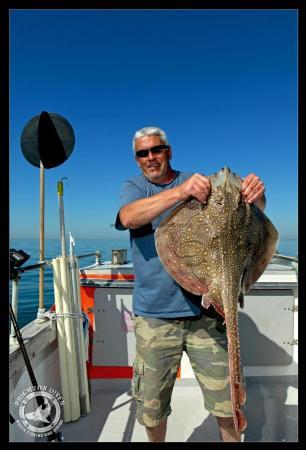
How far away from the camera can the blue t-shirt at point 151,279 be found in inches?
95.3

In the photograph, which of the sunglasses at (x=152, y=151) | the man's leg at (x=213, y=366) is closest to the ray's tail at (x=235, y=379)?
the man's leg at (x=213, y=366)

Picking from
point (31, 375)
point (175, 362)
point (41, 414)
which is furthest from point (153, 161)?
point (41, 414)

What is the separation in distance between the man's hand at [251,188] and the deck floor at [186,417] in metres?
2.53

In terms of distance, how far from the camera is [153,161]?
2.54m

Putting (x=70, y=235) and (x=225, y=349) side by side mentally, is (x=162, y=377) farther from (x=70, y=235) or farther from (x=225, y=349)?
(x=70, y=235)

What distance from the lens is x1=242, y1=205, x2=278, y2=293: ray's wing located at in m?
1.96

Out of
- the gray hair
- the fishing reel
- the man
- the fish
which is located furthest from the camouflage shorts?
the gray hair

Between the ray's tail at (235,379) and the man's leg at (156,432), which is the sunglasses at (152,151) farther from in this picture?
the man's leg at (156,432)

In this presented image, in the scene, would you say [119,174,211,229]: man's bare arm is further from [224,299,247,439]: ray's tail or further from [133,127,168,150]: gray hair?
[224,299,247,439]: ray's tail

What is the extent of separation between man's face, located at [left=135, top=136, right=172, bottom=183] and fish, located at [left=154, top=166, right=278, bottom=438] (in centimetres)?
61

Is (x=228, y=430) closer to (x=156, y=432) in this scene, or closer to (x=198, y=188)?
(x=156, y=432)

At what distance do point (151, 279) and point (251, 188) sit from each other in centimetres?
101
